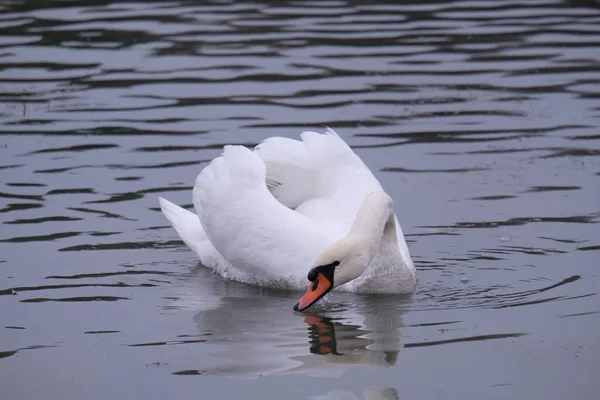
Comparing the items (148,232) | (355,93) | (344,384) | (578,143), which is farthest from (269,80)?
(344,384)

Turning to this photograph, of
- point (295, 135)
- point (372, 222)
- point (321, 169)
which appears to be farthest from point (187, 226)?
point (295, 135)

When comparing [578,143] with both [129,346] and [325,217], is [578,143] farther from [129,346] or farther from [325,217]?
[129,346]

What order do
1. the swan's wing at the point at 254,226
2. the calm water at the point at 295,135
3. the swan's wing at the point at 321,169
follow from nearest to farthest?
the calm water at the point at 295,135
the swan's wing at the point at 254,226
the swan's wing at the point at 321,169

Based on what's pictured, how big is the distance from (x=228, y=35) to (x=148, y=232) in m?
8.66

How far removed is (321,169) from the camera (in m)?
9.91

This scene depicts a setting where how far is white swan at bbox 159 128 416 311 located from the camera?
28.0ft

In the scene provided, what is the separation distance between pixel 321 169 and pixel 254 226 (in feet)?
3.03

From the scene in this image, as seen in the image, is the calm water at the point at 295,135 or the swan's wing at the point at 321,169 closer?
the calm water at the point at 295,135

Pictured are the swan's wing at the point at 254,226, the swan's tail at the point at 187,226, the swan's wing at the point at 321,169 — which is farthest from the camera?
the swan's tail at the point at 187,226

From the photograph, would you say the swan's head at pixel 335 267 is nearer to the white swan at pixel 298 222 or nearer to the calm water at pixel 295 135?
the white swan at pixel 298 222

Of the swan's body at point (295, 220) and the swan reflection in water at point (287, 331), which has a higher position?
the swan's body at point (295, 220)

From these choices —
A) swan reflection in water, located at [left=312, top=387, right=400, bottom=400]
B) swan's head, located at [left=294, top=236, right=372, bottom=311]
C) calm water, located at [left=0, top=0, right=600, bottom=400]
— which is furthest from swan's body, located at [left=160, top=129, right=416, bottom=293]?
swan reflection in water, located at [left=312, top=387, right=400, bottom=400]

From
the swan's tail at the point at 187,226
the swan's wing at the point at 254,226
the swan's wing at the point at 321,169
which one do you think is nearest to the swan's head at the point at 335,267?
the swan's wing at the point at 254,226

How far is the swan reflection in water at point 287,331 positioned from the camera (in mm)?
7453
